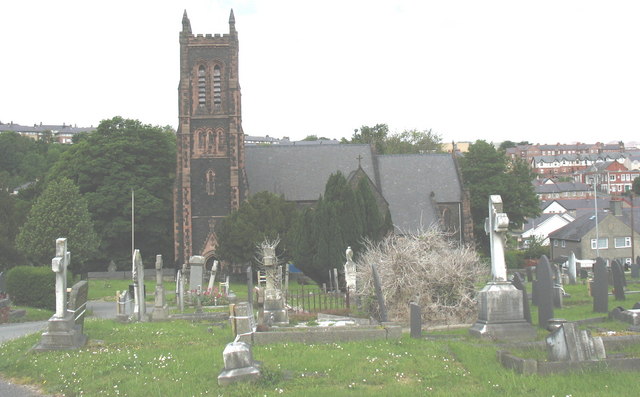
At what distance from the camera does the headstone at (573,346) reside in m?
8.45

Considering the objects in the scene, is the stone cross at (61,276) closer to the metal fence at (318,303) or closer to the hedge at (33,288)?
the metal fence at (318,303)

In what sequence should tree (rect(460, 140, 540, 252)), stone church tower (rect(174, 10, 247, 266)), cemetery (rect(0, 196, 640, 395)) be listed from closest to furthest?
cemetery (rect(0, 196, 640, 395))
stone church tower (rect(174, 10, 247, 266))
tree (rect(460, 140, 540, 252))

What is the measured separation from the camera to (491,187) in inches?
2239

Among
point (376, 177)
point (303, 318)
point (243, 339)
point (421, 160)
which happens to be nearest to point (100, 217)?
point (376, 177)

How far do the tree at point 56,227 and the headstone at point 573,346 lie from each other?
32.2 meters

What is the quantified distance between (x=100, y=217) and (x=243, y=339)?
137ft

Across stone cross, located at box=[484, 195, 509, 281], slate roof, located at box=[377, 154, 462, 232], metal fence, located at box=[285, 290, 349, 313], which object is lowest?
metal fence, located at box=[285, 290, 349, 313]

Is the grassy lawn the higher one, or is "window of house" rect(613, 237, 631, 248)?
"window of house" rect(613, 237, 631, 248)

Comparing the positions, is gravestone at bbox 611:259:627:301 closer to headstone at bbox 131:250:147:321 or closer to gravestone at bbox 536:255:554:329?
gravestone at bbox 536:255:554:329

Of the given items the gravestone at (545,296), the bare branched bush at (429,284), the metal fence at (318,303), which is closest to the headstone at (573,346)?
the gravestone at (545,296)

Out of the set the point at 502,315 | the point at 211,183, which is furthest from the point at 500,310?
the point at 211,183

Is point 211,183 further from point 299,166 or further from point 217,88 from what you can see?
point 299,166

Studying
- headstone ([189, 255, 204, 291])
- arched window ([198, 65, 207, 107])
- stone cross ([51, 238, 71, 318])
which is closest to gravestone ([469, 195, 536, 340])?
stone cross ([51, 238, 71, 318])

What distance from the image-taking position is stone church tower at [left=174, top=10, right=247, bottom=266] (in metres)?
46.3
